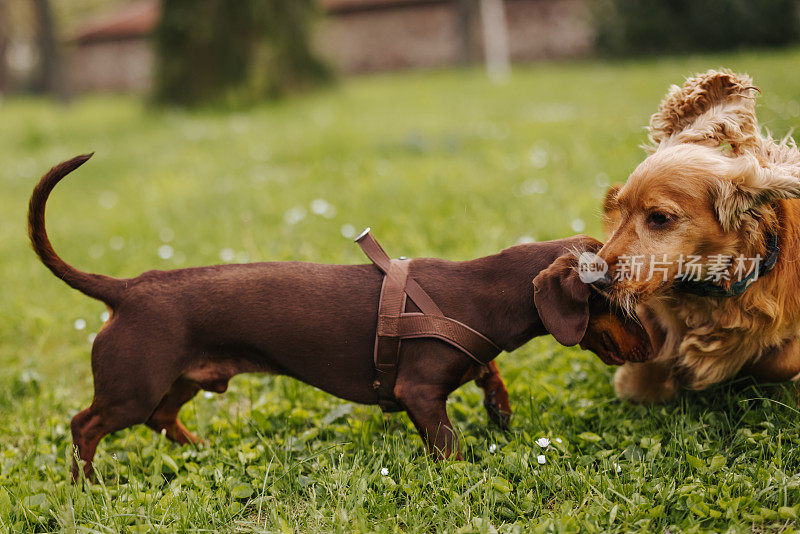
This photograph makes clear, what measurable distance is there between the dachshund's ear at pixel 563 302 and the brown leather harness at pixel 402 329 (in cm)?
28

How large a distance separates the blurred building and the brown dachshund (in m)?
19.5

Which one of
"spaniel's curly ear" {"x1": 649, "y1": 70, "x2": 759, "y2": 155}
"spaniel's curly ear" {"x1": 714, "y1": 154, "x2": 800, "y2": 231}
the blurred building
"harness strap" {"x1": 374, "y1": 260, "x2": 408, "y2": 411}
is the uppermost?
"spaniel's curly ear" {"x1": 649, "y1": 70, "x2": 759, "y2": 155}

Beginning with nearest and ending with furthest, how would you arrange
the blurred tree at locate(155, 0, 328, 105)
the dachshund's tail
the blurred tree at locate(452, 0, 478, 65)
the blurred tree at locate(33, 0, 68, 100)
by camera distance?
the dachshund's tail < the blurred tree at locate(155, 0, 328, 105) < the blurred tree at locate(33, 0, 68, 100) < the blurred tree at locate(452, 0, 478, 65)

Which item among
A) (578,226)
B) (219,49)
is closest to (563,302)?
(578,226)

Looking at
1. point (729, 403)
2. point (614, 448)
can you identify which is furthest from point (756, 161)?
point (614, 448)

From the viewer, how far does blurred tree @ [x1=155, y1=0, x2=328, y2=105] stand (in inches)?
544

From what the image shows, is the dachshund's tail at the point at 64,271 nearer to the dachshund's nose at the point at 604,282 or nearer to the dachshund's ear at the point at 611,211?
the dachshund's nose at the point at 604,282

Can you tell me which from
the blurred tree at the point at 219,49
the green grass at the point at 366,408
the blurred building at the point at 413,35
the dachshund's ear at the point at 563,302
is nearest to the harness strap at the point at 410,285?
the dachshund's ear at the point at 563,302

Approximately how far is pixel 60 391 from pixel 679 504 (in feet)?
10.2

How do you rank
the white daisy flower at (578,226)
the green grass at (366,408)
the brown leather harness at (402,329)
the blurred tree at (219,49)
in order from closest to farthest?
the green grass at (366,408) < the brown leather harness at (402,329) < the white daisy flower at (578,226) < the blurred tree at (219,49)

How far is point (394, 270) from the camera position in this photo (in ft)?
9.55

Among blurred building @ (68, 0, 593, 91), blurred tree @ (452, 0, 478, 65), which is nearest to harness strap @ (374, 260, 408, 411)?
blurred building @ (68, 0, 593, 91)

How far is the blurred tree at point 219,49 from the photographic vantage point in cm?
1383

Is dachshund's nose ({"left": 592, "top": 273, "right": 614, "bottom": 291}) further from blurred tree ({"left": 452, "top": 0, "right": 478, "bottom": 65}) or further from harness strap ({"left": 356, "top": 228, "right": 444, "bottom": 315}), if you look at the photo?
blurred tree ({"left": 452, "top": 0, "right": 478, "bottom": 65})
